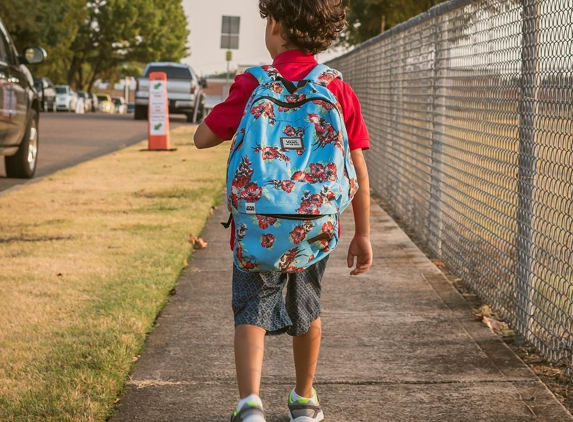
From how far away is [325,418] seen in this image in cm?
355

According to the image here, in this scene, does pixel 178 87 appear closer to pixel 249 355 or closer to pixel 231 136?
pixel 231 136

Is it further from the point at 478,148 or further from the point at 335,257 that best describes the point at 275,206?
the point at 335,257

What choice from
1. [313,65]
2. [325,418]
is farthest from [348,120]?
[325,418]

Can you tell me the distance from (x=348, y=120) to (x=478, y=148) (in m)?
2.55

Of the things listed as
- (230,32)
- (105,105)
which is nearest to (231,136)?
(230,32)

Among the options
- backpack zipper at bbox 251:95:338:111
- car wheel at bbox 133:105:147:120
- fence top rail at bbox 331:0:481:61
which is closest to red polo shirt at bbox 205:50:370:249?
backpack zipper at bbox 251:95:338:111

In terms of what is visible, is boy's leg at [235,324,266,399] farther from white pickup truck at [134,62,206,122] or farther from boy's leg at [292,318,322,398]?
white pickup truck at [134,62,206,122]

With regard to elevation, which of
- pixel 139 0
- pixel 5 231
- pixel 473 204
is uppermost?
pixel 139 0

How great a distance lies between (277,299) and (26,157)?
9.61 m

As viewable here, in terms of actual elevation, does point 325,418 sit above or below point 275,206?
below

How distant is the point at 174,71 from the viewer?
33.7m

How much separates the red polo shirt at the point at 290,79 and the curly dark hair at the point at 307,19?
0.05m

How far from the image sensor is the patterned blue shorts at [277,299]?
3.16 m

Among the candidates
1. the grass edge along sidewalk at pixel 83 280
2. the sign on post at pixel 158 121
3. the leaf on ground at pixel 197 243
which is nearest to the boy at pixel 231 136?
the grass edge along sidewalk at pixel 83 280
